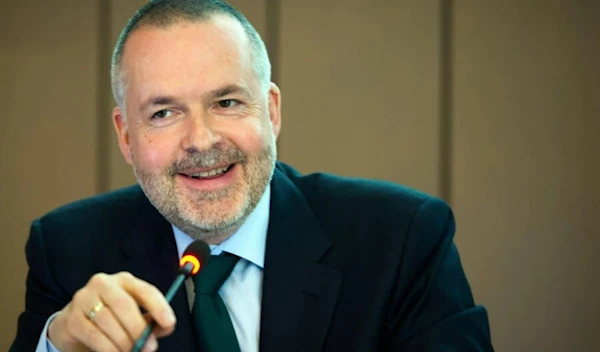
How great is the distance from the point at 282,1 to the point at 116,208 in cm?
82

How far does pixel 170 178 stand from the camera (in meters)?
1.42

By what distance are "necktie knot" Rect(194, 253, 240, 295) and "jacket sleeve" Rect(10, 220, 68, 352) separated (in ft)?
1.13

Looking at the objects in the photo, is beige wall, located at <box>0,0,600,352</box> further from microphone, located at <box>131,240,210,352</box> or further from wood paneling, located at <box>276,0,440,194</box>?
microphone, located at <box>131,240,210,352</box>

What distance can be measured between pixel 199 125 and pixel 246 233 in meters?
0.25

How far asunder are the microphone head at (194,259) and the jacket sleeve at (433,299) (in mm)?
495

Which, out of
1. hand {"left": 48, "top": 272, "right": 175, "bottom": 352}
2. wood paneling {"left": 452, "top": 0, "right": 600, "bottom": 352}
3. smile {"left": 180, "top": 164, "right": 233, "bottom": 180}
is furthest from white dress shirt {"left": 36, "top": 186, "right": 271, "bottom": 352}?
wood paneling {"left": 452, "top": 0, "right": 600, "bottom": 352}

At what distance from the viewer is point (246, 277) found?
4.84ft

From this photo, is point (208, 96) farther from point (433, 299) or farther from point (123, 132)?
point (433, 299)

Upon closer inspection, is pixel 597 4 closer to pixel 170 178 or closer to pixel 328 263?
pixel 328 263

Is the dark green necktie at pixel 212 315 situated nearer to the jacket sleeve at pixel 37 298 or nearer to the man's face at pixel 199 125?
the man's face at pixel 199 125

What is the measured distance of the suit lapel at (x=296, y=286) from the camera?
4.57ft

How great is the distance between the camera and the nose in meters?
1.37

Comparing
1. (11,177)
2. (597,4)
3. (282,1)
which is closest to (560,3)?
(597,4)

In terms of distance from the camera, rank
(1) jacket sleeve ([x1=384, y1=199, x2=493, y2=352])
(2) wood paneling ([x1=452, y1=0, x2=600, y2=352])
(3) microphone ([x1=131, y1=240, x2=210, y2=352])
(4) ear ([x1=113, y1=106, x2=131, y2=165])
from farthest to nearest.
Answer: (2) wood paneling ([x1=452, y1=0, x2=600, y2=352]) < (4) ear ([x1=113, y1=106, x2=131, y2=165]) < (1) jacket sleeve ([x1=384, y1=199, x2=493, y2=352]) < (3) microphone ([x1=131, y1=240, x2=210, y2=352])
